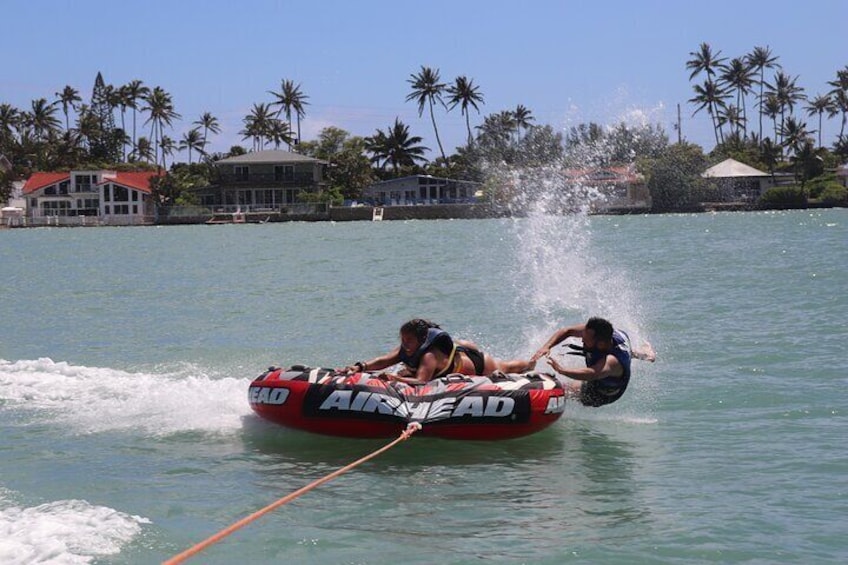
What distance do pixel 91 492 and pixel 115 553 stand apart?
170 cm

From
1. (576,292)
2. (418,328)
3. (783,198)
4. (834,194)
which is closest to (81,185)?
(783,198)

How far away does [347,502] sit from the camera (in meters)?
8.82

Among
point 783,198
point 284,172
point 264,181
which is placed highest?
point 284,172

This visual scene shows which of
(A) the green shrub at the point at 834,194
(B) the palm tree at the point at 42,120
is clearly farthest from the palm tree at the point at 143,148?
(A) the green shrub at the point at 834,194

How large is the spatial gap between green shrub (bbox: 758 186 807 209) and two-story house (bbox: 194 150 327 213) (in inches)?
1539

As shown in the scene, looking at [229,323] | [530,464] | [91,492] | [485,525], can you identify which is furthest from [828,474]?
[229,323]

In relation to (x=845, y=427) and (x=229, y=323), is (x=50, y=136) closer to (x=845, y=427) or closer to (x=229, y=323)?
(x=229, y=323)

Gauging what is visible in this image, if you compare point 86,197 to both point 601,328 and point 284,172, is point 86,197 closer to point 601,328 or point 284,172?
point 284,172

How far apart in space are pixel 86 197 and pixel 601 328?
94487 millimetres

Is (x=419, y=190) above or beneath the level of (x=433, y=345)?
above

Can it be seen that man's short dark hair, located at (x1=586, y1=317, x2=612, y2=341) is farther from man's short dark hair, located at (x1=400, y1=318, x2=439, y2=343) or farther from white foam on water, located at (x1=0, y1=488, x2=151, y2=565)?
white foam on water, located at (x1=0, y1=488, x2=151, y2=565)

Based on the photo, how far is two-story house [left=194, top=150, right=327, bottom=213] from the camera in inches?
3703

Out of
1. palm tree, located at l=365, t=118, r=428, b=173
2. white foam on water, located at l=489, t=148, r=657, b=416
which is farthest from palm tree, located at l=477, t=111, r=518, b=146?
white foam on water, located at l=489, t=148, r=657, b=416

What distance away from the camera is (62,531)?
788cm
